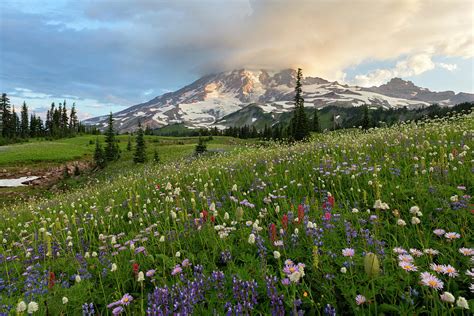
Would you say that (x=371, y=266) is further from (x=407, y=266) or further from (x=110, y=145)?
(x=110, y=145)

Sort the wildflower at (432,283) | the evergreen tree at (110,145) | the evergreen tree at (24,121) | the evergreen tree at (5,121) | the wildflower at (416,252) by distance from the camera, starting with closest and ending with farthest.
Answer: the wildflower at (432,283)
the wildflower at (416,252)
the evergreen tree at (110,145)
the evergreen tree at (5,121)
the evergreen tree at (24,121)

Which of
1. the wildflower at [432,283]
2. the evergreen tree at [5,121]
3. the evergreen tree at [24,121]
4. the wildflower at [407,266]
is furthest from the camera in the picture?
the evergreen tree at [24,121]

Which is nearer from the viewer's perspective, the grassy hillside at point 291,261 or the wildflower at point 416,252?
the grassy hillside at point 291,261

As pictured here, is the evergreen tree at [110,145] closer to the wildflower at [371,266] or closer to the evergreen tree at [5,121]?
the wildflower at [371,266]

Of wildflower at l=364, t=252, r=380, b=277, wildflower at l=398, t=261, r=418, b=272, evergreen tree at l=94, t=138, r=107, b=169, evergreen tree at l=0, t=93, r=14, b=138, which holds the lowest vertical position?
evergreen tree at l=94, t=138, r=107, b=169

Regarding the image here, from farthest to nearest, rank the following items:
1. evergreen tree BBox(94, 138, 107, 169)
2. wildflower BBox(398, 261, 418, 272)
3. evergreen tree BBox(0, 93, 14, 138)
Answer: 1. evergreen tree BBox(0, 93, 14, 138)
2. evergreen tree BBox(94, 138, 107, 169)
3. wildflower BBox(398, 261, 418, 272)

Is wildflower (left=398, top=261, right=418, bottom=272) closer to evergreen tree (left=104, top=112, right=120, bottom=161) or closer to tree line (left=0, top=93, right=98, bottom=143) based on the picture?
evergreen tree (left=104, top=112, right=120, bottom=161)

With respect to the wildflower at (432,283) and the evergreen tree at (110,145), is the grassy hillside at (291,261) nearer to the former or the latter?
the wildflower at (432,283)

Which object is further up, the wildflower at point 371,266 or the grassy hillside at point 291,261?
the wildflower at point 371,266

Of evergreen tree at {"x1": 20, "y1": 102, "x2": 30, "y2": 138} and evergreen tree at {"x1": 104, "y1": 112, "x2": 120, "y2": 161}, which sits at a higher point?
evergreen tree at {"x1": 20, "y1": 102, "x2": 30, "y2": 138}

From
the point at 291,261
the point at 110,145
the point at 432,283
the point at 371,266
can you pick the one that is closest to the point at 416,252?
the point at 432,283

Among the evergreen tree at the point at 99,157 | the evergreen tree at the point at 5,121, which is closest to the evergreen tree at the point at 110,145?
the evergreen tree at the point at 99,157

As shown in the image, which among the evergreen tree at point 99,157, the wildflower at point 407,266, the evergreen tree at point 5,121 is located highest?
the evergreen tree at point 5,121

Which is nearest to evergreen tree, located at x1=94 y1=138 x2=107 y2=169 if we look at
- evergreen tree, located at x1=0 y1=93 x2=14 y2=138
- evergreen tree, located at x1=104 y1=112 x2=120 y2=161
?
evergreen tree, located at x1=104 y1=112 x2=120 y2=161
